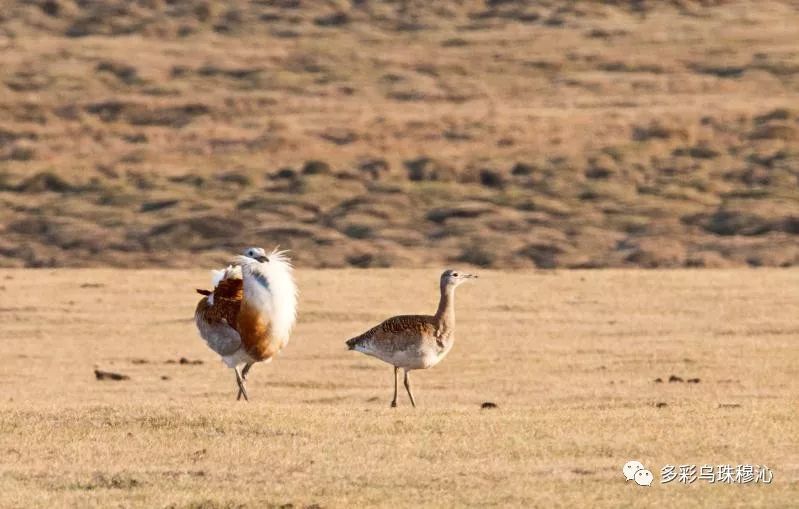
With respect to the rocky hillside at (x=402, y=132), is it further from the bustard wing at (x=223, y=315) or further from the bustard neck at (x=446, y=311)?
the bustard neck at (x=446, y=311)

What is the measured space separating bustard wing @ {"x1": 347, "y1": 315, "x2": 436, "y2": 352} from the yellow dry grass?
2.35 ft

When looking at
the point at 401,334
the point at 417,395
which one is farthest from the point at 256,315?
the point at 417,395

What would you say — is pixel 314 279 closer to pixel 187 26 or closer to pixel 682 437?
pixel 682 437

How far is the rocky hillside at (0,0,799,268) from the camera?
135 ft

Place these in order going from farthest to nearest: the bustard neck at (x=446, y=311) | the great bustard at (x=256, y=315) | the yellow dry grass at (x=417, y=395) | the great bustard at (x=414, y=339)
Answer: the great bustard at (x=256, y=315) → the bustard neck at (x=446, y=311) → the great bustard at (x=414, y=339) → the yellow dry grass at (x=417, y=395)

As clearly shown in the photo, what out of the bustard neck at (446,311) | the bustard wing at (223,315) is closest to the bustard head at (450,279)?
the bustard neck at (446,311)

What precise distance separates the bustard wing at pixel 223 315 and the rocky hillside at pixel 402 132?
68.6 ft

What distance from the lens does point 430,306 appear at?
28828 mm

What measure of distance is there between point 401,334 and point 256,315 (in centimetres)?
151

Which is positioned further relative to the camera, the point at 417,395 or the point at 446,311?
the point at 417,395

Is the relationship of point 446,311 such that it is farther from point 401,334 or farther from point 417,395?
point 417,395

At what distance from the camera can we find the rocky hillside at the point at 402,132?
41.1m

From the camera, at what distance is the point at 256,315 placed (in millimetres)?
16281

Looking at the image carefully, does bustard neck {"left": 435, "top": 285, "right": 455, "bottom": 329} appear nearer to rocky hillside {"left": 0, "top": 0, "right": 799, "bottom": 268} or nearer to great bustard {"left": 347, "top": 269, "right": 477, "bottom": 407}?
great bustard {"left": 347, "top": 269, "right": 477, "bottom": 407}
